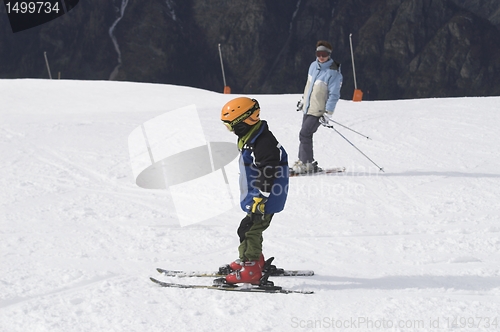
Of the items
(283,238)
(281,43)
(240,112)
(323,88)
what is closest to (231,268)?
(283,238)

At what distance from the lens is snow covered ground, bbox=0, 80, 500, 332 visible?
3.62 meters

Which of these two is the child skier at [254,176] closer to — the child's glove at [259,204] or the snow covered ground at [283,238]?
the child's glove at [259,204]

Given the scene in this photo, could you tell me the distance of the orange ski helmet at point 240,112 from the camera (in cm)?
391

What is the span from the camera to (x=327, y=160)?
8727mm

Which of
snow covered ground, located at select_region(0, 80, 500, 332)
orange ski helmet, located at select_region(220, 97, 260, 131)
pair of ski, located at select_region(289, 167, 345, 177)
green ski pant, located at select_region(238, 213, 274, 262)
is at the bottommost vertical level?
pair of ski, located at select_region(289, 167, 345, 177)

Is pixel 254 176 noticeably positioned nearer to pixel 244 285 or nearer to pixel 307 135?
pixel 244 285

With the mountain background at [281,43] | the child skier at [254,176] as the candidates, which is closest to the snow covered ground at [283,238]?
the child skier at [254,176]

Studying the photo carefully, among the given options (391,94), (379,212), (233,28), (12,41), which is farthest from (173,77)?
(379,212)

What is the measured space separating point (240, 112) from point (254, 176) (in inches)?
20.1

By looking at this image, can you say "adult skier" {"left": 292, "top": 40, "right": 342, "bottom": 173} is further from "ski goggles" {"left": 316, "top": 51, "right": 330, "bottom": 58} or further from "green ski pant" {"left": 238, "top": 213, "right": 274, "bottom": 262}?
"green ski pant" {"left": 238, "top": 213, "right": 274, "bottom": 262}

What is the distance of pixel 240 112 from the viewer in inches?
154

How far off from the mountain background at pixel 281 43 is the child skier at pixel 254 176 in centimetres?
7113

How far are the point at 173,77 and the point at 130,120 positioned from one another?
219ft

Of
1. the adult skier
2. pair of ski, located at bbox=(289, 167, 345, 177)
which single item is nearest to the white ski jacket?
the adult skier
